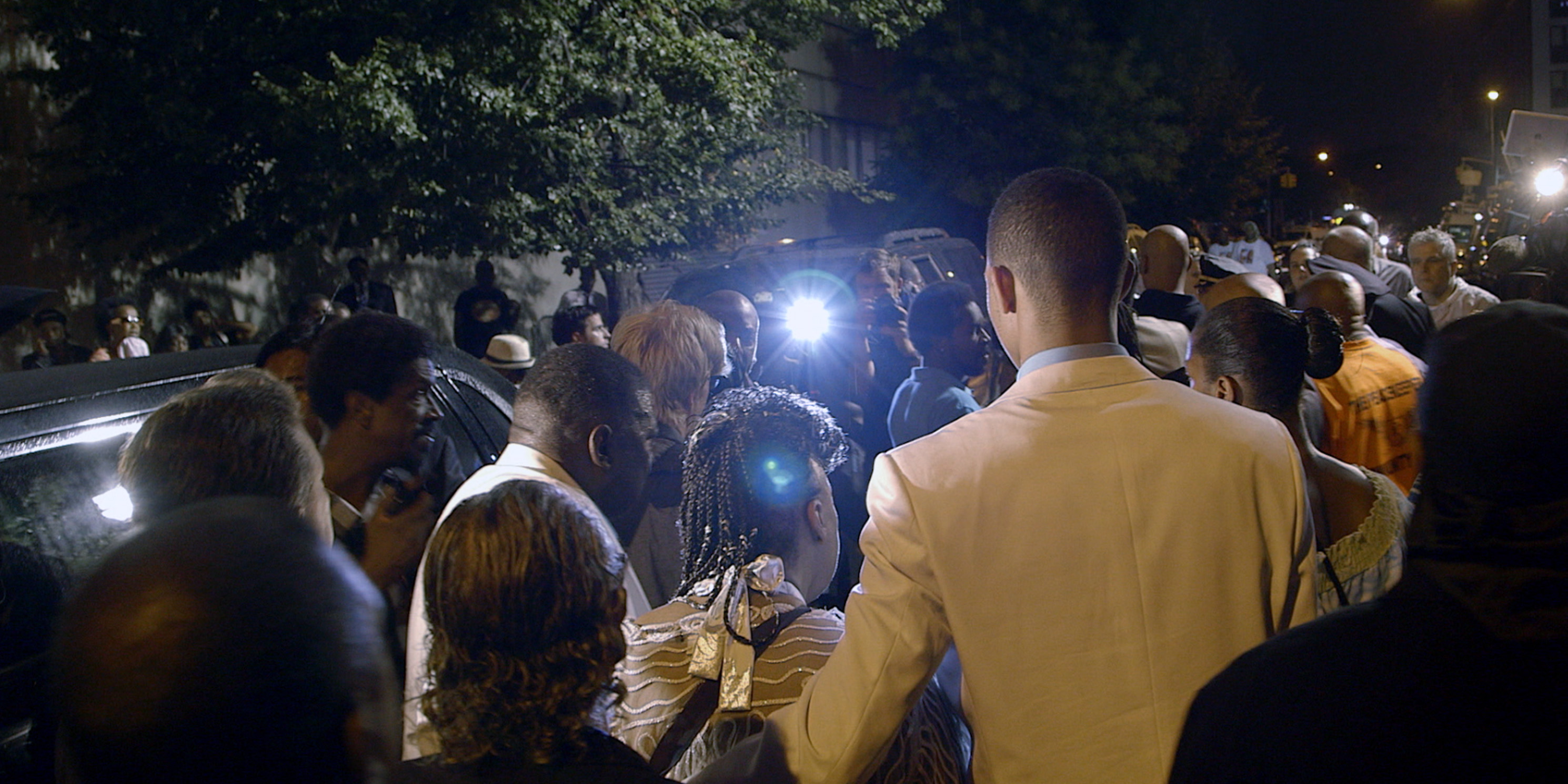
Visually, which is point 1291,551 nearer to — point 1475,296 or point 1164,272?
point 1164,272

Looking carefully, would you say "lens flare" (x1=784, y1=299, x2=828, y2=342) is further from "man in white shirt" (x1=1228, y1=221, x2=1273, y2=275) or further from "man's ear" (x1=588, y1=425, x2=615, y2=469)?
"man in white shirt" (x1=1228, y1=221, x2=1273, y2=275)

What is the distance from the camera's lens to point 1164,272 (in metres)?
6.45

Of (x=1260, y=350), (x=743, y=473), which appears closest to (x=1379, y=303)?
(x=1260, y=350)

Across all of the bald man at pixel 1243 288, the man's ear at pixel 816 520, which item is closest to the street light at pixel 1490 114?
the bald man at pixel 1243 288

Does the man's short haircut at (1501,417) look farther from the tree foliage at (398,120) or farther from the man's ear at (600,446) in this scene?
the tree foliage at (398,120)

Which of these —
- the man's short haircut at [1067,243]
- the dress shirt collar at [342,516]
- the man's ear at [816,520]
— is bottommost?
the dress shirt collar at [342,516]

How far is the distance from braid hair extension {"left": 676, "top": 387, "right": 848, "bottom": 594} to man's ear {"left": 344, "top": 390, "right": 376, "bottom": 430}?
4.60 ft

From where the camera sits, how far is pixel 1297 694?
127 cm

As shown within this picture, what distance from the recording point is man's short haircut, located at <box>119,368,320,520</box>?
2283 mm

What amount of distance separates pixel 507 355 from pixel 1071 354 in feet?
17.6

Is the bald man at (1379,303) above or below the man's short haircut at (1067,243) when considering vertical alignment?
below

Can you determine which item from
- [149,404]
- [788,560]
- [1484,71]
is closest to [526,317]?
[149,404]

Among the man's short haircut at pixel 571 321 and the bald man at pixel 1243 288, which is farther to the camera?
the man's short haircut at pixel 571 321

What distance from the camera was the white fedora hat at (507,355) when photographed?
22.5 feet
